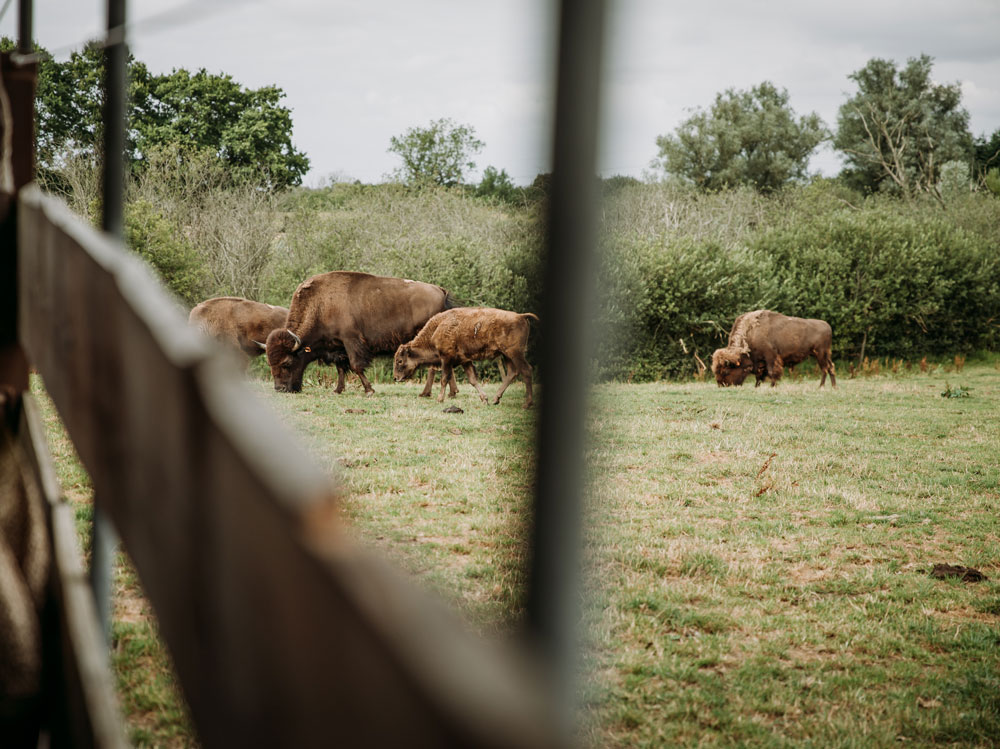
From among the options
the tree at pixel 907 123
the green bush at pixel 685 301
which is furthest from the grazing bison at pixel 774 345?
the tree at pixel 907 123

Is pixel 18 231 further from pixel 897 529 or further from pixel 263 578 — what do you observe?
pixel 897 529

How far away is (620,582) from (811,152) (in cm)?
3578

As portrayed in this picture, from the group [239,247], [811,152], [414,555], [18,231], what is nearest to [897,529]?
[414,555]

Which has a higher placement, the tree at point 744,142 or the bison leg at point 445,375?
the tree at point 744,142

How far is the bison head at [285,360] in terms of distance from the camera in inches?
550

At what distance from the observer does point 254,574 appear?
494 millimetres

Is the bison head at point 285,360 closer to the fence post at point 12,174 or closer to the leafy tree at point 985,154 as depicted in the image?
the fence post at point 12,174

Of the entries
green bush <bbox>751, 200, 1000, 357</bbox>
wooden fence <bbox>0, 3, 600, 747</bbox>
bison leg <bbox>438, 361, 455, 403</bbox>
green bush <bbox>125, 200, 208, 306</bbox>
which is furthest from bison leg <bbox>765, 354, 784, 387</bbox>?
wooden fence <bbox>0, 3, 600, 747</bbox>

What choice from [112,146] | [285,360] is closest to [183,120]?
[285,360]

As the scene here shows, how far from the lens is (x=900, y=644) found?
3912 mm

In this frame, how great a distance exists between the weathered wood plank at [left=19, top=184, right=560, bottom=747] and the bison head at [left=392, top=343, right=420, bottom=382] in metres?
12.5

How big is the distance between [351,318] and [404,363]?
197cm

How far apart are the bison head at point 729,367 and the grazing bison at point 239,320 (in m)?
9.29

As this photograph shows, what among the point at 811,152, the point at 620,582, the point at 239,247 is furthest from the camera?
the point at 811,152
